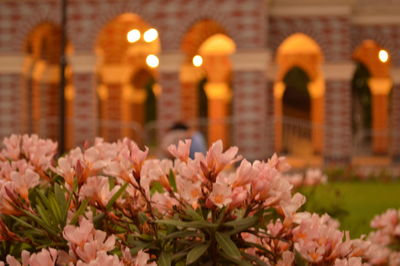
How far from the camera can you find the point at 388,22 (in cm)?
1989

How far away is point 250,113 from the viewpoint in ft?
55.3

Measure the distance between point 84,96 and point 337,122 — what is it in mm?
6763

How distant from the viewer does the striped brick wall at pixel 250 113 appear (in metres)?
16.7

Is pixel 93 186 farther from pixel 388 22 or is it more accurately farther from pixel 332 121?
pixel 388 22

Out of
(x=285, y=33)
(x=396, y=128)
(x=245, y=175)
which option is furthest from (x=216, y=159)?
(x=396, y=128)

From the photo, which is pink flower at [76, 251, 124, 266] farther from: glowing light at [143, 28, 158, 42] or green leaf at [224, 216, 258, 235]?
glowing light at [143, 28, 158, 42]

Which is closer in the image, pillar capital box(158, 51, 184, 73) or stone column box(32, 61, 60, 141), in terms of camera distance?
pillar capital box(158, 51, 184, 73)

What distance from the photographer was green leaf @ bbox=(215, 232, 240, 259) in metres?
2.07

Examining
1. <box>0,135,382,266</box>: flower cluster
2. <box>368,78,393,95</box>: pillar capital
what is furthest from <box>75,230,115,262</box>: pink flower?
<box>368,78,393,95</box>: pillar capital

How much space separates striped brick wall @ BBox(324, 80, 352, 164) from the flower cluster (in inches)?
633

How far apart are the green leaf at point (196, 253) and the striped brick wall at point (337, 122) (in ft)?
53.9

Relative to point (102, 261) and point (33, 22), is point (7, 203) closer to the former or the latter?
point (102, 261)

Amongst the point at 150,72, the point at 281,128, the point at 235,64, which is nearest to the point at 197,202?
the point at 235,64

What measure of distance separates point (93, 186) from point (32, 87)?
18.4m
